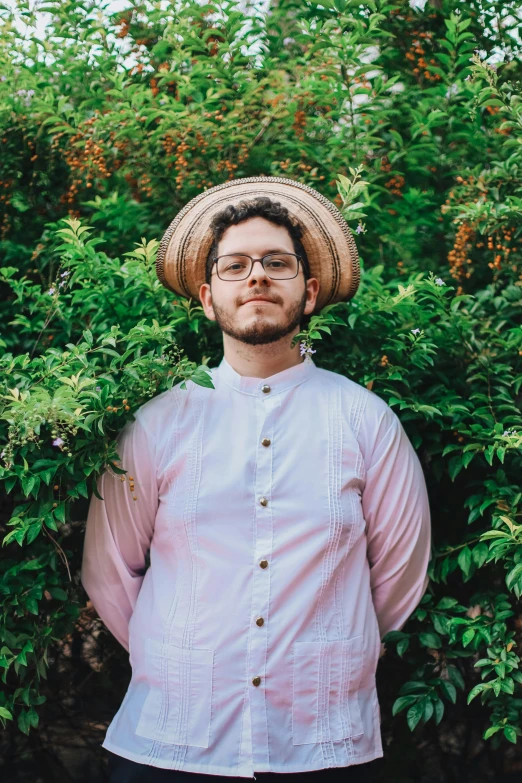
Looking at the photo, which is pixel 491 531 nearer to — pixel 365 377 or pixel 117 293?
pixel 365 377

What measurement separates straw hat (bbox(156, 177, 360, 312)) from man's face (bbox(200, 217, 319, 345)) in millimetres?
134

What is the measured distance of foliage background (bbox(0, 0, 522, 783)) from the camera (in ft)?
8.13

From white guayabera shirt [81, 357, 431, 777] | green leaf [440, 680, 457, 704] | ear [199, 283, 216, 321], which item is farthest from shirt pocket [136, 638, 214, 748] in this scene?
ear [199, 283, 216, 321]

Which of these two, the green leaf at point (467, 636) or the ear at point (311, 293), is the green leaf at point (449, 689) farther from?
the ear at point (311, 293)

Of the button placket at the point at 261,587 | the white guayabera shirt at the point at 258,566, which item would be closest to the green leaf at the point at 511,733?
the white guayabera shirt at the point at 258,566

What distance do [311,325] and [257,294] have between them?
0.59ft

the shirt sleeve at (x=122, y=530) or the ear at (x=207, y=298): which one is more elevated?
the ear at (x=207, y=298)

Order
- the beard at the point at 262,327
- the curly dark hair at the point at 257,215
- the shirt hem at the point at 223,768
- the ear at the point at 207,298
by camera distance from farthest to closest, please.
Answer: the ear at the point at 207,298 → the curly dark hair at the point at 257,215 → the beard at the point at 262,327 → the shirt hem at the point at 223,768

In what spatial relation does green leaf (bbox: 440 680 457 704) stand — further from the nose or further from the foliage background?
the nose

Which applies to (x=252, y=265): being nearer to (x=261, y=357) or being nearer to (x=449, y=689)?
(x=261, y=357)

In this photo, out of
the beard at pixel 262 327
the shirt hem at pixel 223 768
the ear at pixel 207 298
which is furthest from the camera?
the ear at pixel 207 298

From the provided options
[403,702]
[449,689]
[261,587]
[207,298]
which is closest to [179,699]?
[261,587]

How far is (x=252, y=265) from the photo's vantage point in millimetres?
2473

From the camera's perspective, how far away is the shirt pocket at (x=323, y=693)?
7.39ft
